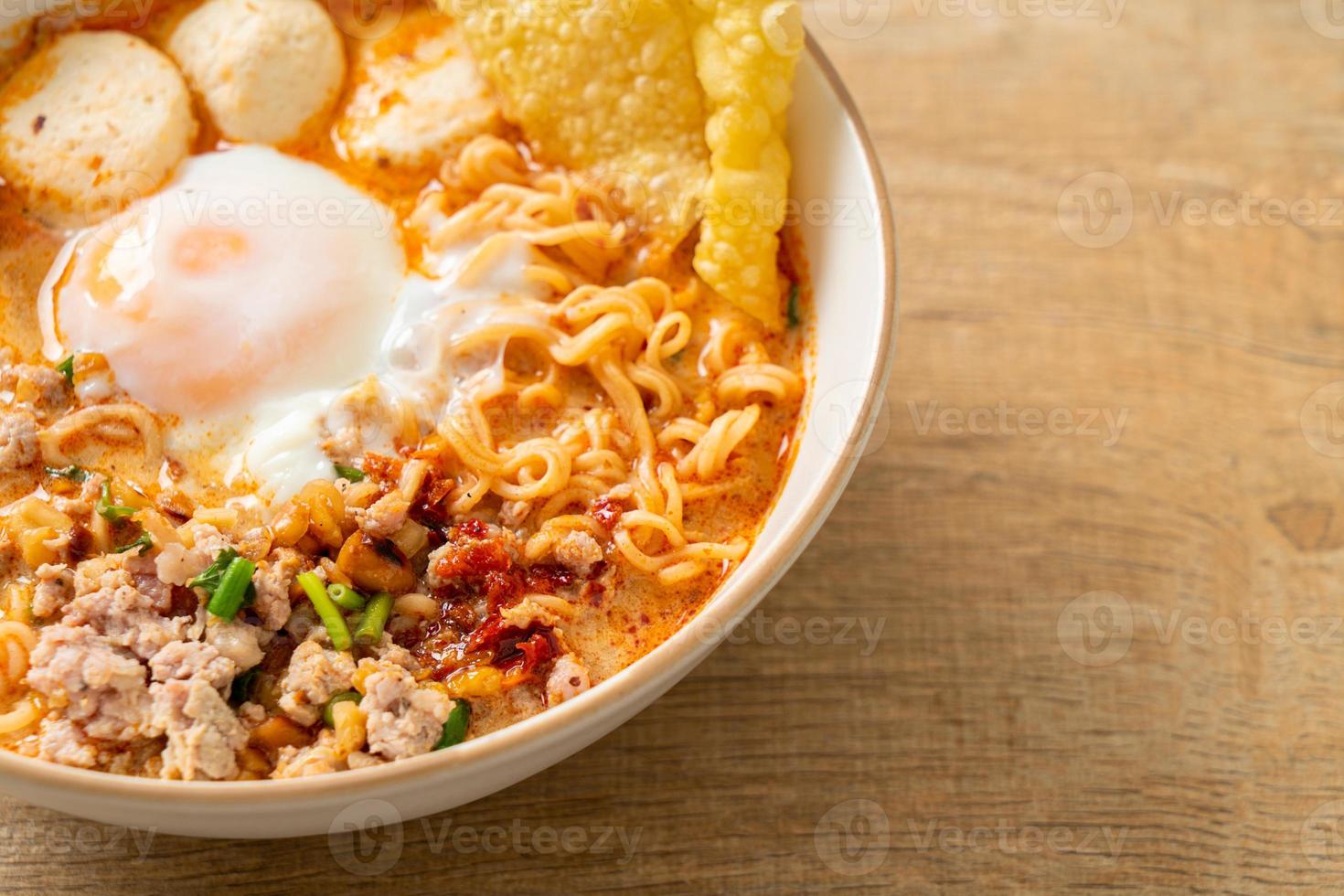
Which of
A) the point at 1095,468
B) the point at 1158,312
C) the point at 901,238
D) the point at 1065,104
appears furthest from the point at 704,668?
the point at 1065,104

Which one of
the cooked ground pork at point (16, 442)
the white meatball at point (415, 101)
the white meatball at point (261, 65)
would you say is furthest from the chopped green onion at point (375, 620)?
the white meatball at point (261, 65)

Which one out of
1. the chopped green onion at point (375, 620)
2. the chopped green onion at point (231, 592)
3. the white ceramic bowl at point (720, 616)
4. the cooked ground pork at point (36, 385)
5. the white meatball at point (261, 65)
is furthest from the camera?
the white meatball at point (261, 65)

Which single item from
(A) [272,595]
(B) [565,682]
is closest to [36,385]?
(A) [272,595]

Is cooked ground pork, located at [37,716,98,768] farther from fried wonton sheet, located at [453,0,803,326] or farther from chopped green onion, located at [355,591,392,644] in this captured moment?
fried wonton sheet, located at [453,0,803,326]

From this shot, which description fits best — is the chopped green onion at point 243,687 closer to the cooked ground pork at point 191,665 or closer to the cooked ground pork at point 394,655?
the cooked ground pork at point 191,665

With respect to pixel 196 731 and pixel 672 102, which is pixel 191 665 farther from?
pixel 672 102
